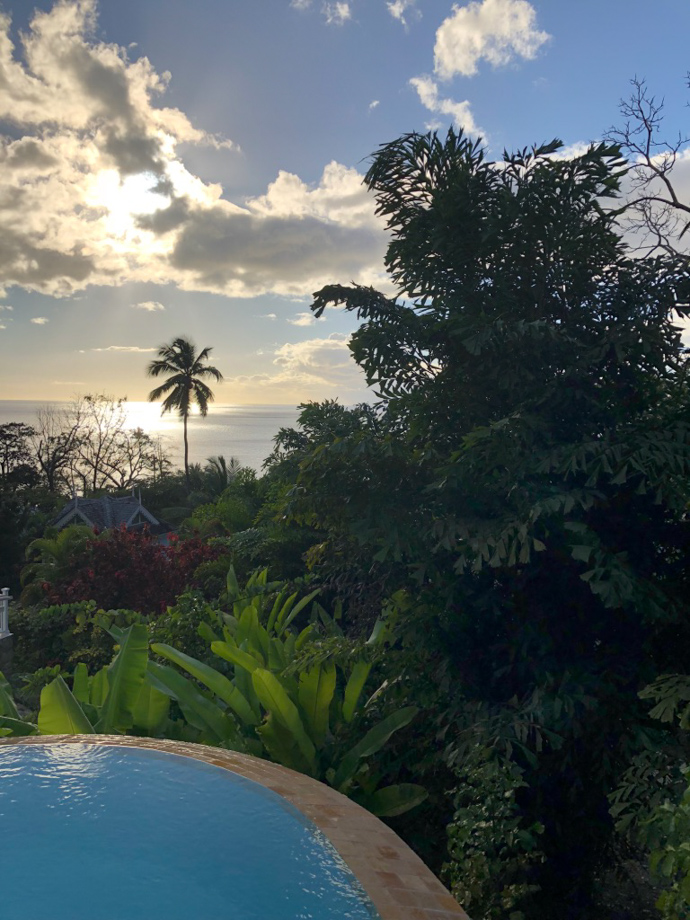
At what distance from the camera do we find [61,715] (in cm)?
471

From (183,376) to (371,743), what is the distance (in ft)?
114

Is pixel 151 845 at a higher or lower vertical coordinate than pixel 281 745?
lower

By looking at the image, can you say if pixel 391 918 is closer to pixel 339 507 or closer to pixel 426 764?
pixel 426 764

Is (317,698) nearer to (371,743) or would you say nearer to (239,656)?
(371,743)

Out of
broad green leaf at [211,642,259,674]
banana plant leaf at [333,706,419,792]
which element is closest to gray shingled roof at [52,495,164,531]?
broad green leaf at [211,642,259,674]

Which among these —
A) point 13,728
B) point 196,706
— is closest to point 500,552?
point 196,706

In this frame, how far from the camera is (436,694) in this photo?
A: 4441mm

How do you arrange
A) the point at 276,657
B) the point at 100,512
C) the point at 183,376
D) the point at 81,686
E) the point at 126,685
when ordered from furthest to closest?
1. the point at 183,376
2. the point at 100,512
3. the point at 81,686
4. the point at 276,657
5. the point at 126,685

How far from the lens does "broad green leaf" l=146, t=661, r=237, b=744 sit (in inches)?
193

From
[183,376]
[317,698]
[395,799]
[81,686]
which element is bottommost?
[395,799]

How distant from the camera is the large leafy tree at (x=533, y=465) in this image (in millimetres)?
3943

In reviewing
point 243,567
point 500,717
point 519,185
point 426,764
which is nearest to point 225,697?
point 426,764

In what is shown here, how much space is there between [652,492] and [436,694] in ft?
6.48

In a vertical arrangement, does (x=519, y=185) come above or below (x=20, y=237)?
below
